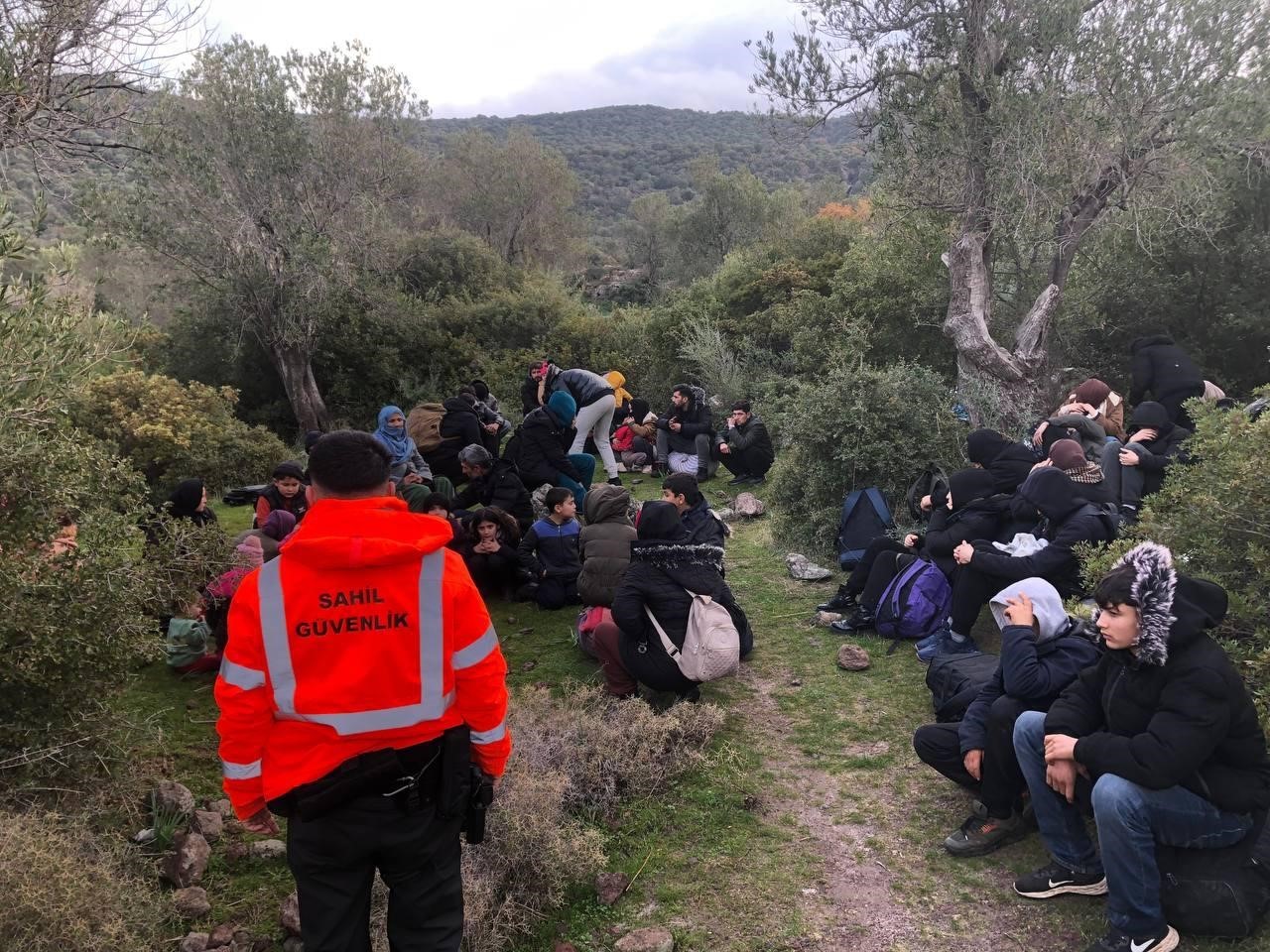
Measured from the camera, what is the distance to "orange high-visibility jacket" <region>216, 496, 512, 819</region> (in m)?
2.45

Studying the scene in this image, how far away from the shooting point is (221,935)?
3348 millimetres

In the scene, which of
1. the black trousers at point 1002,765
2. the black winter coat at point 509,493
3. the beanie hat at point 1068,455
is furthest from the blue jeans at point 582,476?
the black trousers at point 1002,765

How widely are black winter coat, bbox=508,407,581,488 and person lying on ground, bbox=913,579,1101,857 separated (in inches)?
197

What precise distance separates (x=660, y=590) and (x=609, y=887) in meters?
1.69

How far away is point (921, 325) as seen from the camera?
40.9ft

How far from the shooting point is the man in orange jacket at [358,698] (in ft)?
8.05

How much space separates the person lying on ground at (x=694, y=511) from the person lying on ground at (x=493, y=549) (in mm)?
1658

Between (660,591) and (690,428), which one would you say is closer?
(660,591)

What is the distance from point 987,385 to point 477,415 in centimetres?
633

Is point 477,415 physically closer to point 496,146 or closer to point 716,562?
point 716,562

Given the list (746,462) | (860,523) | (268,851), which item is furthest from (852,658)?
(746,462)

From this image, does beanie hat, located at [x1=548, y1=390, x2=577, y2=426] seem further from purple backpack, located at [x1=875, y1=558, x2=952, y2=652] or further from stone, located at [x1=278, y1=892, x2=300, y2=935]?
stone, located at [x1=278, y1=892, x2=300, y2=935]

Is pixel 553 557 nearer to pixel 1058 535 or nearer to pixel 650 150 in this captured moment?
pixel 1058 535

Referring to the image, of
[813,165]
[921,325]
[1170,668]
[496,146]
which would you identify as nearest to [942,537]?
[1170,668]
